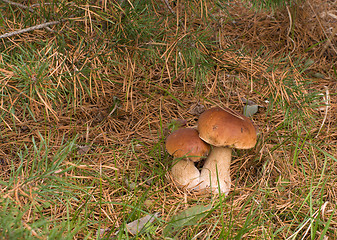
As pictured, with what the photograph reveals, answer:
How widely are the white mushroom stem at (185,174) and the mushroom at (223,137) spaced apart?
5cm

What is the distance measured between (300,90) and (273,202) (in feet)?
1.95

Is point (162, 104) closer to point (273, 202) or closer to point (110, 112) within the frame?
point (110, 112)

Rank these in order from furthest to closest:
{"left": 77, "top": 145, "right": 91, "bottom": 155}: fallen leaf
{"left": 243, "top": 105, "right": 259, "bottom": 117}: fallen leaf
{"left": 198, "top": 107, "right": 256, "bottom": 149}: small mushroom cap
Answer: {"left": 243, "top": 105, "right": 259, "bottom": 117}: fallen leaf → {"left": 77, "top": 145, "right": 91, "bottom": 155}: fallen leaf → {"left": 198, "top": 107, "right": 256, "bottom": 149}: small mushroom cap

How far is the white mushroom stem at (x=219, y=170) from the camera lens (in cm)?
178

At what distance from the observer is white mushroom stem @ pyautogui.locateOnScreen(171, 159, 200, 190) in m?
1.77

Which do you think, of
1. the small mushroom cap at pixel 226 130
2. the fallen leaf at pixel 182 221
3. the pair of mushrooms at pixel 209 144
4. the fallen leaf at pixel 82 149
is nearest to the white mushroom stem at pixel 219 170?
the pair of mushrooms at pixel 209 144

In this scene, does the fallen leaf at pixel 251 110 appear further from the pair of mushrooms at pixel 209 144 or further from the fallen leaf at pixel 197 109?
the pair of mushrooms at pixel 209 144

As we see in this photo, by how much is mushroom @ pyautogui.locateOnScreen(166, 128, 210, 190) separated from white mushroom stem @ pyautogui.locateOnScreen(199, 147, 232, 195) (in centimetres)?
5

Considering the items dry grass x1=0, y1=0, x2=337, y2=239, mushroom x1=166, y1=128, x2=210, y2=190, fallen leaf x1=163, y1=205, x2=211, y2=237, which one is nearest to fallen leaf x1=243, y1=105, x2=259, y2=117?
dry grass x1=0, y1=0, x2=337, y2=239

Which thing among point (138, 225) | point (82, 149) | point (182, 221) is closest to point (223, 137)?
point (182, 221)

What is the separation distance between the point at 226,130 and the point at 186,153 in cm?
23

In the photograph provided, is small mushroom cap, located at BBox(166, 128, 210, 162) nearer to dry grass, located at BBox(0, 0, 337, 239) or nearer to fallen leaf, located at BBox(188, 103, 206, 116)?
dry grass, located at BBox(0, 0, 337, 239)

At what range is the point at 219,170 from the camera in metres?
1.79

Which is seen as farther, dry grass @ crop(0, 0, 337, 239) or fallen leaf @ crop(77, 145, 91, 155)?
fallen leaf @ crop(77, 145, 91, 155)
